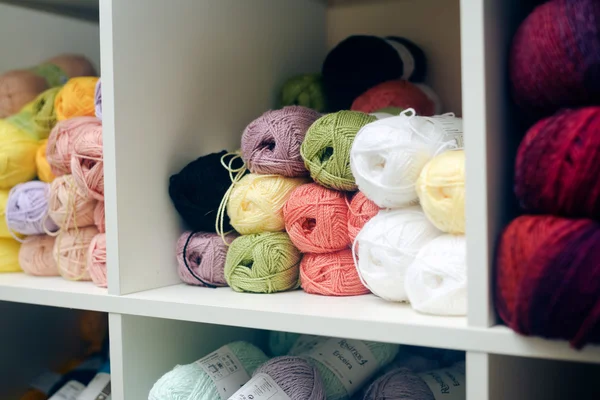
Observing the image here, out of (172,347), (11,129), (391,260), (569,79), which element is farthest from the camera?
(11,129)

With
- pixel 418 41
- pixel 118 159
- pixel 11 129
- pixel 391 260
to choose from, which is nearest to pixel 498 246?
pixel 391 260

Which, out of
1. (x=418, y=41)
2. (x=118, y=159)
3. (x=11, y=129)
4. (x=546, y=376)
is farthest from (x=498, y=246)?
(x=11, y=129)

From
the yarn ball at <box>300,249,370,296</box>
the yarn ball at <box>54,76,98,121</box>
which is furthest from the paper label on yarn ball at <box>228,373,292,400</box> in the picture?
the yarn ball at <box>54,76,98,121</box>

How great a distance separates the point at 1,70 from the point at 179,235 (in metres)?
0.46

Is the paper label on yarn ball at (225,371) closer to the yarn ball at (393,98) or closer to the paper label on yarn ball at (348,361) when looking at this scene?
the paper label on yarn ball at (348,361)

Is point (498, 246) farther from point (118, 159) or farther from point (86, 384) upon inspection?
point (86, 384)

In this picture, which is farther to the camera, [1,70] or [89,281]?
[1,70]

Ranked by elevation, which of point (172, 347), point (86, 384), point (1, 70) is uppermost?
point (1, 70)

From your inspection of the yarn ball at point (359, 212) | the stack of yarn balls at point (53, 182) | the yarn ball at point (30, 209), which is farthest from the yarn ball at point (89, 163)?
the yarn ball at point (359, 212)

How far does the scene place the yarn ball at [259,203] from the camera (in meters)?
0.75

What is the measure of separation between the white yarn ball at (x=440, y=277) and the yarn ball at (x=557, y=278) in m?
0.08

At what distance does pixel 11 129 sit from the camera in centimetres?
94

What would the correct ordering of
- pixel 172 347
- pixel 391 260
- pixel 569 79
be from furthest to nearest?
pixel 172 347
pixel 391 260
pixel 569 79

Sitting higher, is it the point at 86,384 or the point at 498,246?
the point at 498,246
